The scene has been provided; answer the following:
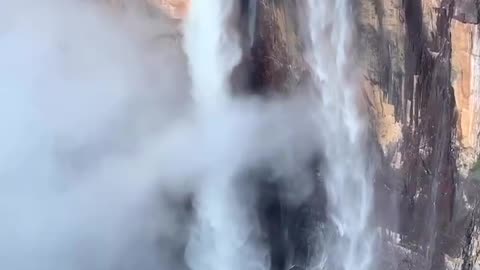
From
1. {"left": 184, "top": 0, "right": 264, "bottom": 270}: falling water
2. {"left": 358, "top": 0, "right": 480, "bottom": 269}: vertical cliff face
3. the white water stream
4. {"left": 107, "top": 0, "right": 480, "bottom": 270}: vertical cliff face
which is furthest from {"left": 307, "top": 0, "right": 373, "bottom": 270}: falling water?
{"left": 184, "top": 0, "right": 264, "bottom": 270}: falling water

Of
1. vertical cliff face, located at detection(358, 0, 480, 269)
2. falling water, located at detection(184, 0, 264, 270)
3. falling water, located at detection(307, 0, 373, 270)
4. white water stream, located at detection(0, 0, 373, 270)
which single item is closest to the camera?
vertical cliff face, located at detection(358, 0, 480, 269)

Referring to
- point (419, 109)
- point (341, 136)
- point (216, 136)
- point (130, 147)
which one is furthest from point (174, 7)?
point (419, 109)

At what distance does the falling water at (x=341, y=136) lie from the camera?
33.4 ft

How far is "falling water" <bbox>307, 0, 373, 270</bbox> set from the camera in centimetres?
1018

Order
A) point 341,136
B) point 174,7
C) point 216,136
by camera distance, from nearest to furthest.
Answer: point 341,136 → point 174,7 → point 216,136

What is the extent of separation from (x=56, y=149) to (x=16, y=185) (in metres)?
0.86

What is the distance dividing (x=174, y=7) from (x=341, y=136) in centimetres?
285

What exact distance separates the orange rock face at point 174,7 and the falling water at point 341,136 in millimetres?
1802

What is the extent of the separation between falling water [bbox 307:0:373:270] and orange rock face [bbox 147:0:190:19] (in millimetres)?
1802

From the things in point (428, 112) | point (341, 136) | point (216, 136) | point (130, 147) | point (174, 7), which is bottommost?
point (130, 147)

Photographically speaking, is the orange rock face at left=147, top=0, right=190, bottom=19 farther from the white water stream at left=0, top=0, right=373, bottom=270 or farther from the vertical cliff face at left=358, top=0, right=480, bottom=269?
the vertical cliff face at left=358, top=0, right=480, bottom=269

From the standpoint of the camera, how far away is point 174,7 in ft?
36.3

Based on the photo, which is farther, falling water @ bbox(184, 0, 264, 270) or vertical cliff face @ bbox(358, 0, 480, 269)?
falling water @ bbox(184, 0, 264, 270)

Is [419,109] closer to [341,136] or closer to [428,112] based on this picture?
[428,112]
